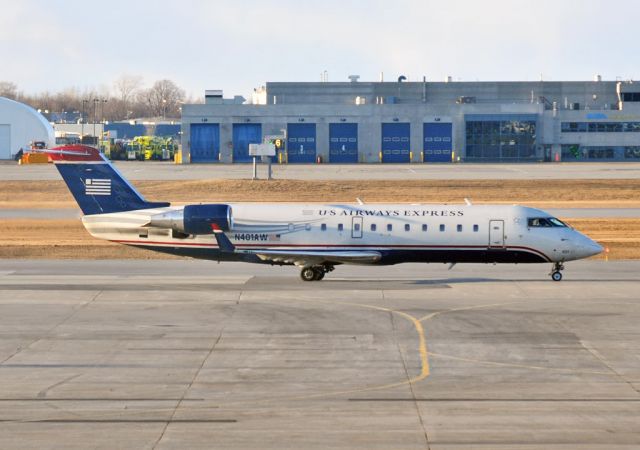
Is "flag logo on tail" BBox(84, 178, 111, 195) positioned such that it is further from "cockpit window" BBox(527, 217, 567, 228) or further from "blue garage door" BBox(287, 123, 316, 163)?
"blue garage door" BBox(287, 123, 316, 163)

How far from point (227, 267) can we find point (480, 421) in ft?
81.1

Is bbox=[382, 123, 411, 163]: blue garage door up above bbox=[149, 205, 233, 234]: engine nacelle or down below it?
above

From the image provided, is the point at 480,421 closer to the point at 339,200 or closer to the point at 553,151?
the point at 339,200

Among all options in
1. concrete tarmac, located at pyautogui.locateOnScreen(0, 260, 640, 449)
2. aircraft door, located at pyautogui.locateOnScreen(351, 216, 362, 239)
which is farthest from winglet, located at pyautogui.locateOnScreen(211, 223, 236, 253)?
A: aircraft door, located at pyautogui.locateOnScreen(351, 216, 362, 239)

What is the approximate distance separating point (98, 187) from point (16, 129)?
10657cm

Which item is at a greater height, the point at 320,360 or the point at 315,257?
the point at 315,257

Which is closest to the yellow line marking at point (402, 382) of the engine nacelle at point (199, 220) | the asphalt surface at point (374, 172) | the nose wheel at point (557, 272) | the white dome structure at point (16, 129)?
the engine nacelle at point (199, 220)

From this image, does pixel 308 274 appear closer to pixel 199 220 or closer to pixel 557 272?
pixel 199 220

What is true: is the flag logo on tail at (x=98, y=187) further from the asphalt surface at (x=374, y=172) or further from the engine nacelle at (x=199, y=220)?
the asphalt surface at (x=374, y=172)

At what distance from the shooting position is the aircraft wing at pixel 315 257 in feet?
127

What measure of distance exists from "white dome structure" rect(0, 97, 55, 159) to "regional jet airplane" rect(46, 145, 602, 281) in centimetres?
10644

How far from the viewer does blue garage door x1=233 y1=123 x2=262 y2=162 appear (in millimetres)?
125000

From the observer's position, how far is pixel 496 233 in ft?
126

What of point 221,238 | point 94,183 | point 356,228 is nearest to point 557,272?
point 356,228
